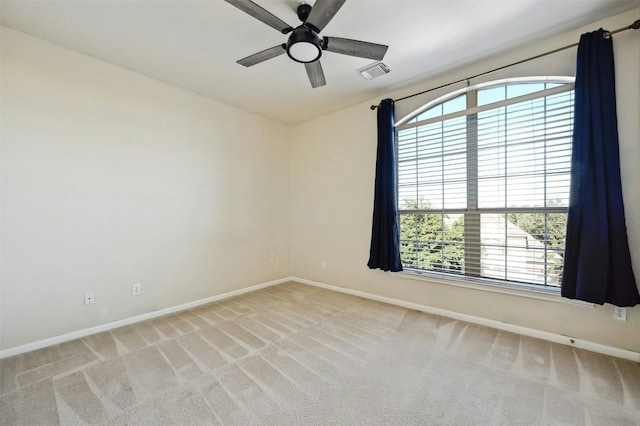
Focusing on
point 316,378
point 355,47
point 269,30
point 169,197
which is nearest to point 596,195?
point 355,47

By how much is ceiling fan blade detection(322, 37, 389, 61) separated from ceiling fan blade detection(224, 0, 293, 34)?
12.5 inches

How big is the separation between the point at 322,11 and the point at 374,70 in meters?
1.35

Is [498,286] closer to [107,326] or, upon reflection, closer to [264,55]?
[264,55]

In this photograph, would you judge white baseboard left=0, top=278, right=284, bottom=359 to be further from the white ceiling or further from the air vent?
the air vent

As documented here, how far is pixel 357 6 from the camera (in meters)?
2.03

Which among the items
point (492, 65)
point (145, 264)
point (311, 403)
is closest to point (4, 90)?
point (145, 264)

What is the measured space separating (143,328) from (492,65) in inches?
179

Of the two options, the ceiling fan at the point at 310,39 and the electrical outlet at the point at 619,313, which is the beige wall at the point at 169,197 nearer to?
the electrical outlet at the point at 619,313

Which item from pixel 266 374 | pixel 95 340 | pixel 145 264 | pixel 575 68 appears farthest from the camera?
pixel 145 264

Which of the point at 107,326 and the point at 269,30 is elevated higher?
the point at 269,30

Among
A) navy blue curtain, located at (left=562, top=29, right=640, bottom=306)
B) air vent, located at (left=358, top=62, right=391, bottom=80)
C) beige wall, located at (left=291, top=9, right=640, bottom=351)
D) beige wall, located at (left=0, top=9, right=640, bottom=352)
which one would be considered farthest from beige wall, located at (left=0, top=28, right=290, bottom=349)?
navy blue curtain, located at (left=562, top=29, right=640, bottom=306)

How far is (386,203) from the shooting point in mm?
3344

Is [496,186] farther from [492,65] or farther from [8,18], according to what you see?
[8,18]

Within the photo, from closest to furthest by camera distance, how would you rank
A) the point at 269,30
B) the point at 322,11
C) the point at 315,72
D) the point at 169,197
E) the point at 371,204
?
the point at 322,11
the point at 269,30
the point at 315,72
the point at 169,197
the point at 371,204
